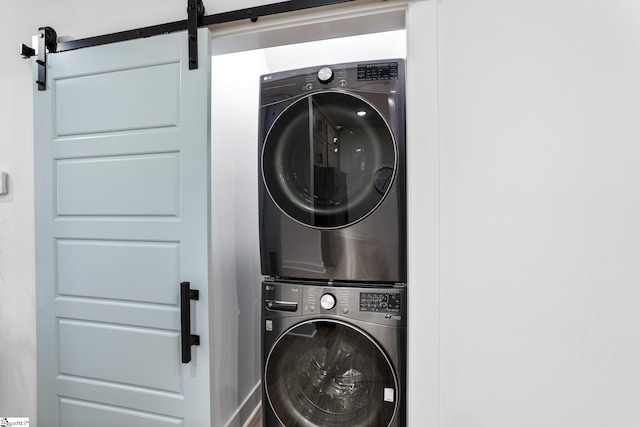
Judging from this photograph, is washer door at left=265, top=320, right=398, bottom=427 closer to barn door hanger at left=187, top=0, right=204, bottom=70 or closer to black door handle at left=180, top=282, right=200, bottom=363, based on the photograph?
black door handle at left=180, top=282, right=200, bottom=363

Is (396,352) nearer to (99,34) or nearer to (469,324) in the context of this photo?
(469,324)

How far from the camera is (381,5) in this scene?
122cm

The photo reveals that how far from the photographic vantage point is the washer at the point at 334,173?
1.26 meters

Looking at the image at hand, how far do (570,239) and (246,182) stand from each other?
1765mm

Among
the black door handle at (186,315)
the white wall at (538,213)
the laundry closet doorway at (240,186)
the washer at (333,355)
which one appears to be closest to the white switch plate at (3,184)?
the laundry closet doorway at (240,186)

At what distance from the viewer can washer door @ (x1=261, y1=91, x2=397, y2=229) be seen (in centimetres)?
128

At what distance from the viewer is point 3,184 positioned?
1.62 meters

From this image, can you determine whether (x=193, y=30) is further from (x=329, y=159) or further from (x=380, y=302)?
(x=380, y=302)

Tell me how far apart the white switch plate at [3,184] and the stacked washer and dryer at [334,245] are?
145 centimetres

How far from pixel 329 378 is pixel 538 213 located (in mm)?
1101

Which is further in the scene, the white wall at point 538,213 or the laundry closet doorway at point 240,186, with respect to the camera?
the laundry closet doorway at point 240,186

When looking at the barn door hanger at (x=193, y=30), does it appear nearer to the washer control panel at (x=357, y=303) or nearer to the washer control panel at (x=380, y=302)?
the washer control panel at (x=357, y=303)

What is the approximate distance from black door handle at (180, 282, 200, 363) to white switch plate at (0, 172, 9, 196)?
1.23 meters

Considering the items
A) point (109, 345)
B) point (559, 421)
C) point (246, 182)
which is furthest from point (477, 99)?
point (109, 345)
